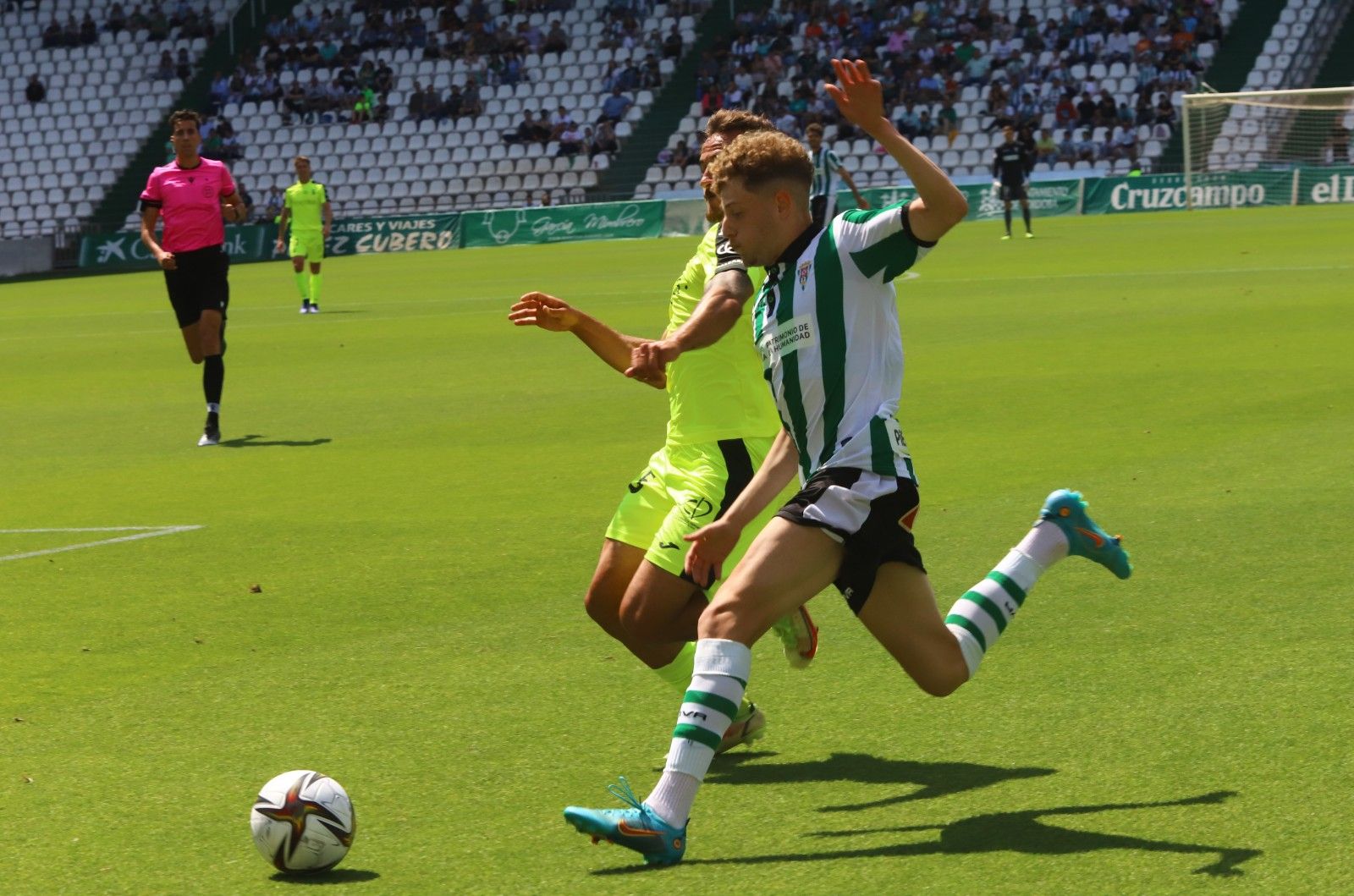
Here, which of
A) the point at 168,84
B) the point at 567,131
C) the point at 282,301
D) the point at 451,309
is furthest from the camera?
the point at 168,84

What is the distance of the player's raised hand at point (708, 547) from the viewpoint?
16.4 feet

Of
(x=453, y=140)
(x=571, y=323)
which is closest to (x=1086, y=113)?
Answer: (x=453, y=140)

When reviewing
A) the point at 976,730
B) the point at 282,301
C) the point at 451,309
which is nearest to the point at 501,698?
the point at 976,730

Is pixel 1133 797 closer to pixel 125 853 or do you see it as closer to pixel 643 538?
pixel 643 538

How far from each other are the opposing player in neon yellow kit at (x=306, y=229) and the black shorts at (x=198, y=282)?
12953mm

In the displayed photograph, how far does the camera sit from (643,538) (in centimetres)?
592

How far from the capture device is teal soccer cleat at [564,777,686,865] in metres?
4.51

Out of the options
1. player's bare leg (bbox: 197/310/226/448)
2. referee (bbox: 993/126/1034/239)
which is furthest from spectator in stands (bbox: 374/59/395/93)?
player's bare leg (bbox: 197/310/226/448)

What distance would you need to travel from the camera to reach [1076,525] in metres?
5.79

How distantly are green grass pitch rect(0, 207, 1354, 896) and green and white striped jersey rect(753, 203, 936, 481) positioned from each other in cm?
102

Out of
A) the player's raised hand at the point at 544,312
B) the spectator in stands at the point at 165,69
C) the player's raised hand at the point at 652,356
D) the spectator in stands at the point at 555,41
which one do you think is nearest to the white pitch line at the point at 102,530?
the player's raised hand at the point at 544,312

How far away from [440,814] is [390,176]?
4894cm

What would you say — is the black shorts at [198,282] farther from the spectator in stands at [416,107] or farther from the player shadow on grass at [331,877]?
the spectator in stands at [416,107]

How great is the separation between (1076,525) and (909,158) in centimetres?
163
